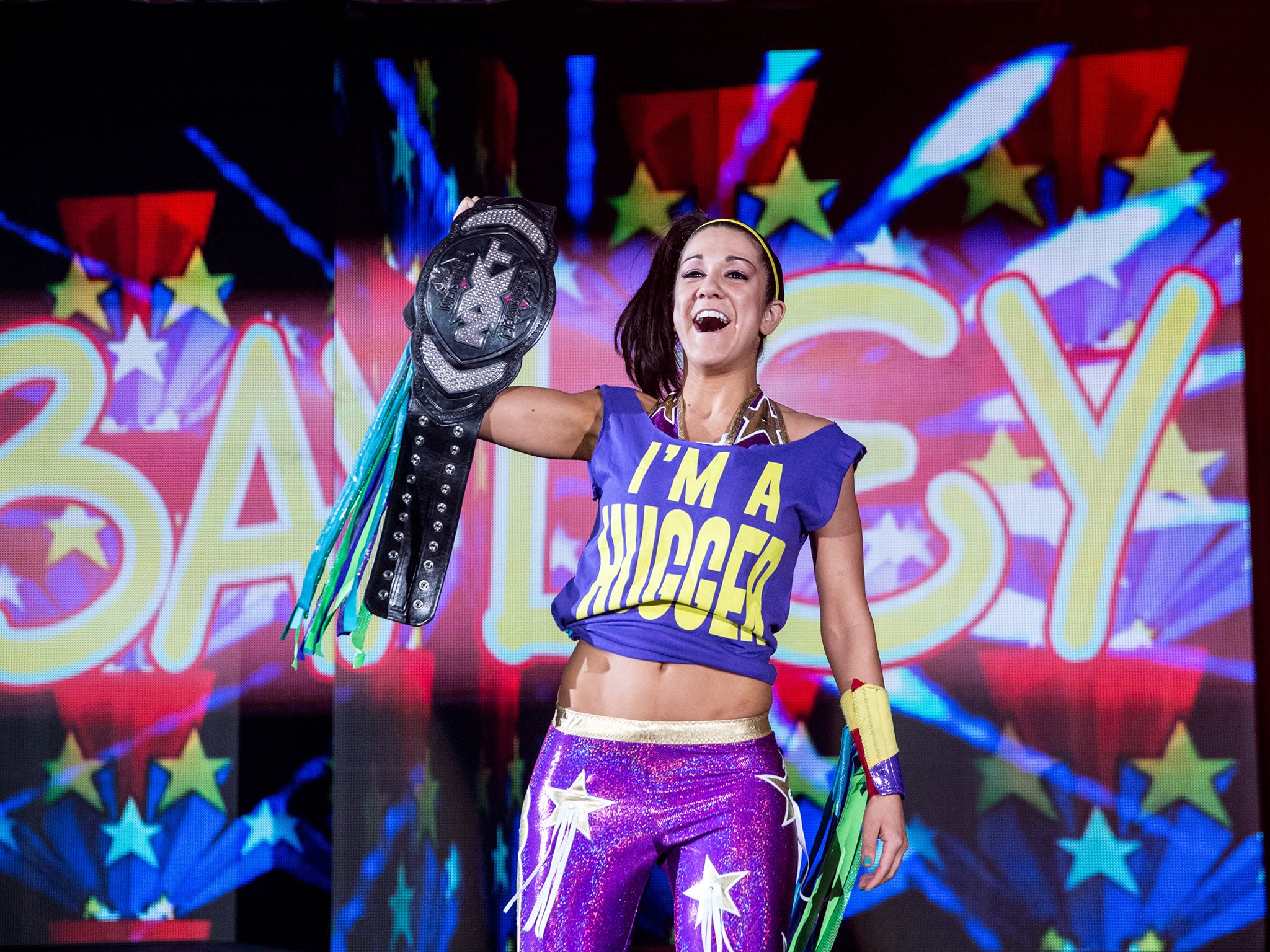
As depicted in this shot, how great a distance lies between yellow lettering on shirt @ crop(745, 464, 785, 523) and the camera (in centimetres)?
168

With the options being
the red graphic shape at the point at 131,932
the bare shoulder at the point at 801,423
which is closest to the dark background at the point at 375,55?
the red graphic shape at the point at 131,932

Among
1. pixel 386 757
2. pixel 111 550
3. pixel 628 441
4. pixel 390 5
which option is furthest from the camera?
pixel 111 550

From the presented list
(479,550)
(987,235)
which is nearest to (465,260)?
(479,550)

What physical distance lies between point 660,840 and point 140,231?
276cm

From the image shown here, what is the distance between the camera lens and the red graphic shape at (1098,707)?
3139mm

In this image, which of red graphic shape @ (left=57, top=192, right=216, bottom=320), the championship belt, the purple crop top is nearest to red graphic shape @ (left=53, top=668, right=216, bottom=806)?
red graphic shape @ (left=57, top=192, right=216, bottom=320)

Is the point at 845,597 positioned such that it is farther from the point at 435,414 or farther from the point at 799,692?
the point at 799,692

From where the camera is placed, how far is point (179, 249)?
3516 millimetres

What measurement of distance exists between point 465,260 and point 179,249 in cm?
208

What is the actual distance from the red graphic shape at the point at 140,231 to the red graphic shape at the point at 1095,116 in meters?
2.43

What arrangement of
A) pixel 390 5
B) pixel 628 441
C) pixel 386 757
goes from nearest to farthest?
1. pixel 628 441
2. pixel 386 757
3. pixel 390 5

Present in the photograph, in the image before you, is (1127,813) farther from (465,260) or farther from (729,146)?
(465,260)

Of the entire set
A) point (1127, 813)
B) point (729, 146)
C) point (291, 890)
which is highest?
point (729, 146)

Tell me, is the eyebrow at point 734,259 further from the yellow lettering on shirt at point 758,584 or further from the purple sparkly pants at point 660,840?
the purple sparkly pants at point 660,840
